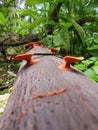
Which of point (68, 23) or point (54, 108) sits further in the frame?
point (68, 23)

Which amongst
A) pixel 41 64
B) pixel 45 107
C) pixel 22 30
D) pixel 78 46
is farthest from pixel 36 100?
pixel 22 30

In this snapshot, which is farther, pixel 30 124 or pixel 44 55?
pixel 44 55

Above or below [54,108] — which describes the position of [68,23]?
below

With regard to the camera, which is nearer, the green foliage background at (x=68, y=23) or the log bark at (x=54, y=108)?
the log bark at (x=54, y=108)

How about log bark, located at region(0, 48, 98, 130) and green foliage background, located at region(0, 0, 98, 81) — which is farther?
green foliage background, located at region(0, 0, 98, 81)

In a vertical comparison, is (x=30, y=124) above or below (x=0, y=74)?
above

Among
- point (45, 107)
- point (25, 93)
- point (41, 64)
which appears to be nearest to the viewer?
point (45, 107)

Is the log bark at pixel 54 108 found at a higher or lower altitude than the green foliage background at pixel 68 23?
higher

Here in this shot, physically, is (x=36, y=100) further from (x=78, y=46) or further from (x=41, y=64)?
(x=78, y=46)

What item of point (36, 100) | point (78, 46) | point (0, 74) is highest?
point (36, 100)

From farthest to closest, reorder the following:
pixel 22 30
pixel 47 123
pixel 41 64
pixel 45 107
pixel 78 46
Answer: pixel 22 30 → pixel 78 46 → pixel 41 64 → pixel 45 107 → pixel 47 123

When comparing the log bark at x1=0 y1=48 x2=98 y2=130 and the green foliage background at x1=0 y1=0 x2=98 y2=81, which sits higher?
the log bark at x1=0 y1=48 x2=98 y2=130
